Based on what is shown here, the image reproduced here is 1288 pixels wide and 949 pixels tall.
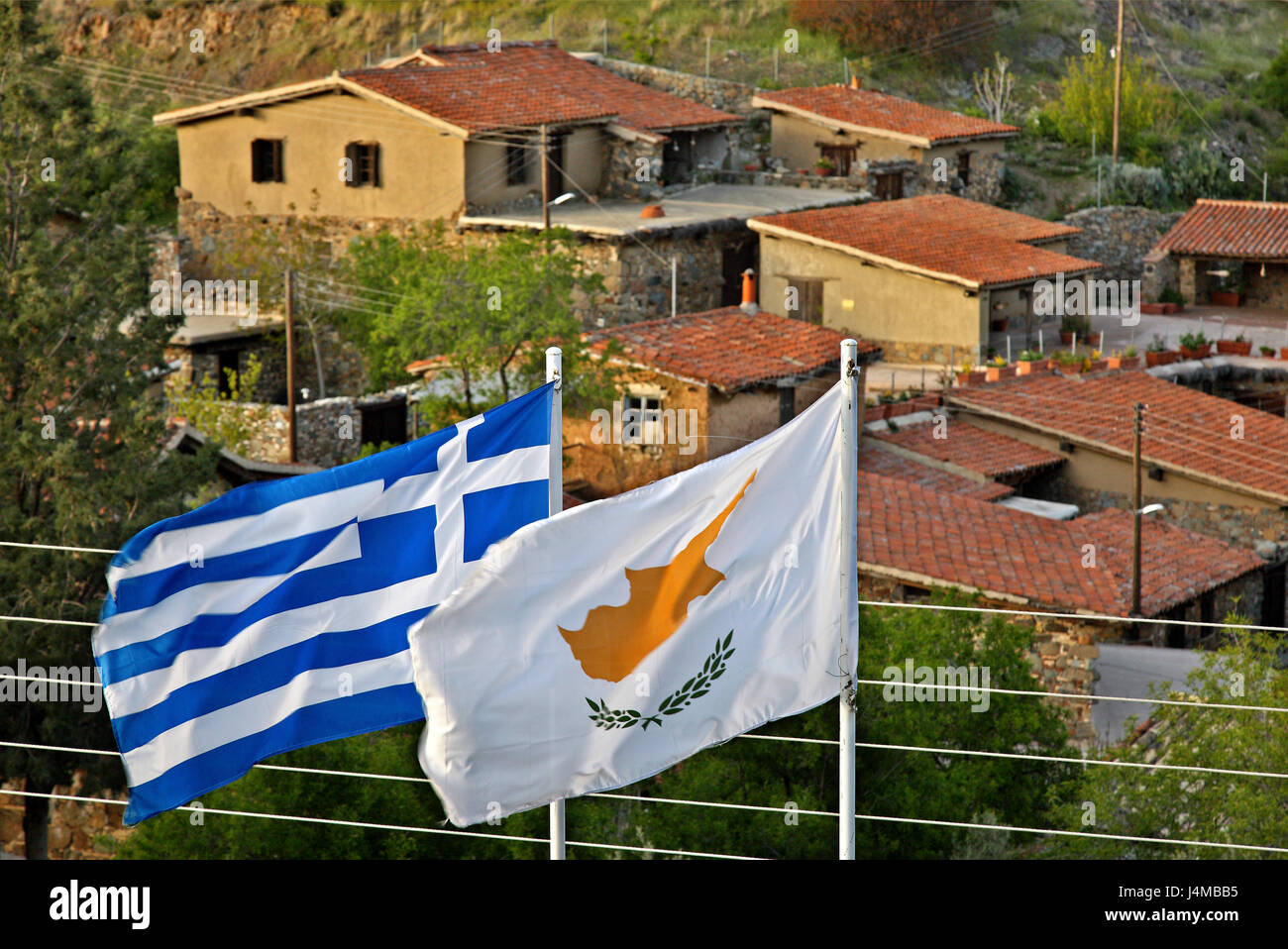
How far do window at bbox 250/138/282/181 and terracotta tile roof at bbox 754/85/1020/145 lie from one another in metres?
14.3

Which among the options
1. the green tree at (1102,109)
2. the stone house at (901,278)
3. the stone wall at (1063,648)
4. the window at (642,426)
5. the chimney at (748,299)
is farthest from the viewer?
the green tree at (1102,109)

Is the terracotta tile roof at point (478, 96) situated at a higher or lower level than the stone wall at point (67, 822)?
higher

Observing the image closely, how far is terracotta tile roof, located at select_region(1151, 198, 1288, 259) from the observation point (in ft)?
170

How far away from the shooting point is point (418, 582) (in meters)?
11.4

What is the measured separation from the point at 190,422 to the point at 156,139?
24093mm

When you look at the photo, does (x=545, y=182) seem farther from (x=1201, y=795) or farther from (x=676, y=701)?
(x=676, y=701)

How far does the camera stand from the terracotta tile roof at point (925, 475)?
112 ft

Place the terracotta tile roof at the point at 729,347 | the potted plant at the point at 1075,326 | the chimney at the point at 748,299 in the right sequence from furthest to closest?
the potted plant at the point at 1075,326, the chimney at the point at 748,299, the terracotta tile roof at the point at 729,347

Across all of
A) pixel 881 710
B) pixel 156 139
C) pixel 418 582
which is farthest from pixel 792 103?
pixel 418 582

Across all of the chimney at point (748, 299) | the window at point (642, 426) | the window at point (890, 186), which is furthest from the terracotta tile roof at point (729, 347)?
the window at point (890, 186)

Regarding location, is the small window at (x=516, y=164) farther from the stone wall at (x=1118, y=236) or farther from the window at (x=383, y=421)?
the stone wall at (x=1118, y=236)

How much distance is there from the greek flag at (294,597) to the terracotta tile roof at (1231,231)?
43992 millimetres
